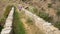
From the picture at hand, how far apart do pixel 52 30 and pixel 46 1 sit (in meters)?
15.1

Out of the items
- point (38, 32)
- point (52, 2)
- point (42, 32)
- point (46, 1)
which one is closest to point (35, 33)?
point (38, 32)

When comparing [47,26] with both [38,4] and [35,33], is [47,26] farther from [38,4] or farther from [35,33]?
[38,4]

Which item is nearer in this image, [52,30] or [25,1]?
[52,30]

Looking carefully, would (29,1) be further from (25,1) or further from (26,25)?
(26,25)

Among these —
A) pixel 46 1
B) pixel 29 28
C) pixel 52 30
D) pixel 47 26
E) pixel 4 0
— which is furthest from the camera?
pixel 4 0

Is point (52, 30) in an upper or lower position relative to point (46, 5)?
upper

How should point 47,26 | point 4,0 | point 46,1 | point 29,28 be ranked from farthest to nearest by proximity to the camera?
point 4,0, point 46,1, point 29,28, point 47,26

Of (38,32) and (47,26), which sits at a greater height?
(47,26)

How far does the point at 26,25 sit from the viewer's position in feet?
34.8

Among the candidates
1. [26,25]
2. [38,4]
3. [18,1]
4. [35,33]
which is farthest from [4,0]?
[35,33]

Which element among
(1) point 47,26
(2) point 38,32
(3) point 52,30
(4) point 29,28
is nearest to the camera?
(3) point 52,30

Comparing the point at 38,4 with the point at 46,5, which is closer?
the point at 46,5

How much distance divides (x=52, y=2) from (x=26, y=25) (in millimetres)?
9991

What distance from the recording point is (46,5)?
2083 centimetres
